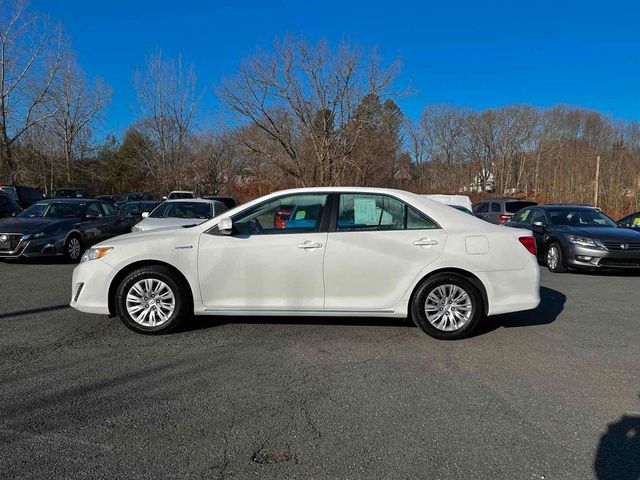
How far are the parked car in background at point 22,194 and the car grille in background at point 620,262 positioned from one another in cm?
1841

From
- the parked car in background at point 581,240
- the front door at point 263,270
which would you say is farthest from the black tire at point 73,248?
the parked car in background at point 581,240

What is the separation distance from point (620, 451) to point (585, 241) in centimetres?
758

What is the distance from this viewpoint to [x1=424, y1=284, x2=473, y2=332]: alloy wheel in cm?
484

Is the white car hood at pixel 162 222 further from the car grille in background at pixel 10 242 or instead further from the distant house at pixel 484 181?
the distant house at pixel 484 181

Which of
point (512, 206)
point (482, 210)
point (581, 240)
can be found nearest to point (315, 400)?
point (581, 240)

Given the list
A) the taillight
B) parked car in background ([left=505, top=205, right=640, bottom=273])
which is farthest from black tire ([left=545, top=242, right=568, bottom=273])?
the taillight

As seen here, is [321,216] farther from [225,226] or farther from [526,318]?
[526,318]

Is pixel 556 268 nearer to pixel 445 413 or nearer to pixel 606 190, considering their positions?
pixel 445 413

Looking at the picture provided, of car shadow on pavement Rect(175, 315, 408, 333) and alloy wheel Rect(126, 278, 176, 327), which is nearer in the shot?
alloy wheel Rect(126, 278, 176, 327)

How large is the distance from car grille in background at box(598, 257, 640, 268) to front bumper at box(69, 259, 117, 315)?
9.07 m

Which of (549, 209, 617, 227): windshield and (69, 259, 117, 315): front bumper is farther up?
(549, 209, 617, 227): windshield

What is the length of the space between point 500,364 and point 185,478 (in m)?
2.98

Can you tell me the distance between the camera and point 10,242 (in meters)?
9.41

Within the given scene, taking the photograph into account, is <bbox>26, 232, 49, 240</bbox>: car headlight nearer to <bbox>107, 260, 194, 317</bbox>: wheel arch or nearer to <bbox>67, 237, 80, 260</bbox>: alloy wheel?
<bbox>67, 237, 80, 260</bbox>: alloy wheel
